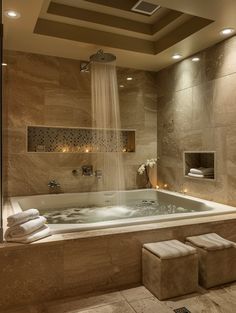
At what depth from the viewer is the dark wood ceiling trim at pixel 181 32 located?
272 centimetres

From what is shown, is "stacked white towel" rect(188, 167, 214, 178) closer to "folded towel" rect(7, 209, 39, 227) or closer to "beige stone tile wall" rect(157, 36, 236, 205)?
"beige stone tile wall" rect(157, 36, 236, 205)

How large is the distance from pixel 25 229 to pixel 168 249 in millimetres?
1078

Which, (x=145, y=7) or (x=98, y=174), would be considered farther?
(x=98, y=174)

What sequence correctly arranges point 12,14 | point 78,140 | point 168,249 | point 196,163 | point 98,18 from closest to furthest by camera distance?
point 168,249
point 12,14
point 98,18
point 196,163
point 78,140

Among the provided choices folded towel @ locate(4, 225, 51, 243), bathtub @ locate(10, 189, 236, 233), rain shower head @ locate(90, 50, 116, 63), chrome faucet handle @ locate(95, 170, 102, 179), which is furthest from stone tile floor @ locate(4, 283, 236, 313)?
rain shower head @ locate(90, 50, 116, 63)

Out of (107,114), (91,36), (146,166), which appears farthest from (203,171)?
(91,36)

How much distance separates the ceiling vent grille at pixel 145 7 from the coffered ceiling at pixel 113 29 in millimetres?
67

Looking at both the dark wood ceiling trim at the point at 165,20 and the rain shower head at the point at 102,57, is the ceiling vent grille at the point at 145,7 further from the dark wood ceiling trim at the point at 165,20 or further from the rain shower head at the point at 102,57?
the rain shower head at the point at 102,57

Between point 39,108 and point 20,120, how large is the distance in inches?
11.5

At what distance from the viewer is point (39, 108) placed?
355cm

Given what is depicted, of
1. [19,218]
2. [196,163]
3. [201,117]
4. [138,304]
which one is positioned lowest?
[138,304]

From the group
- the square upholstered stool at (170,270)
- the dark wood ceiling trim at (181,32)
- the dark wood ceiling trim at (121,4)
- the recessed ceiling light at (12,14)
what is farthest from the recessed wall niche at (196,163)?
the recessed ceiling light at (12,14)

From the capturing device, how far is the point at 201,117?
335 cm

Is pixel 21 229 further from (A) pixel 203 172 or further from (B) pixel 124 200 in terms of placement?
(A) pixel 203 172
